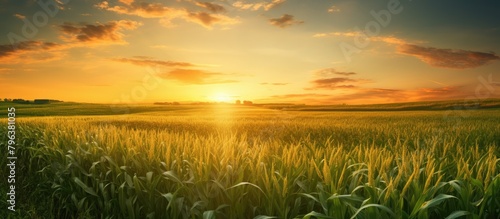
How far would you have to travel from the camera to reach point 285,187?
3016mm

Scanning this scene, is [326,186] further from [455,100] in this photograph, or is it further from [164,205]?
[455,100]

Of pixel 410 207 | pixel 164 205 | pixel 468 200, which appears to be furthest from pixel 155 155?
pixel 468 200

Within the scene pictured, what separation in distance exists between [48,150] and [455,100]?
68.2m

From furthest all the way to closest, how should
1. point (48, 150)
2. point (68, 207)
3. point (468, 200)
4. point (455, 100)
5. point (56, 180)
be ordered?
point (455, 100), point (48, 150), point (56, 180), point (68, 207), point (468, 200)

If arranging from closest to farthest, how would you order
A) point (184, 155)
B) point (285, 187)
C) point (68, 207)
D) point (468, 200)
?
point (468, 200) < point (285, 187) < point (184, 155) < point (68, 207)

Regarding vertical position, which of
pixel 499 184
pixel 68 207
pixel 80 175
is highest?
pixel 499 184

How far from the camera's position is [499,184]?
106 inches

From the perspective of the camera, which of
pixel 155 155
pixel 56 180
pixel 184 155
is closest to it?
pixel 184 155

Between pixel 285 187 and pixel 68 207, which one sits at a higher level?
pixel 285 187

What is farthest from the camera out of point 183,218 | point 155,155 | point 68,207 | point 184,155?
point 68,207

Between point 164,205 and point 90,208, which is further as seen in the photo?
point 90,208

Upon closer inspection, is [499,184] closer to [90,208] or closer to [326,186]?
[326,186]

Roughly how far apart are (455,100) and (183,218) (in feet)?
228

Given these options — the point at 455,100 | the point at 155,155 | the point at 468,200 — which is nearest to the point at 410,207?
the point at 468,200
